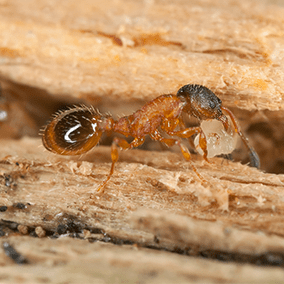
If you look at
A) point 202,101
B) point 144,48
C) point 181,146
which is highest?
point 144,48

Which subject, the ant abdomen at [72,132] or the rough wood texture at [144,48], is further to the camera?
the ant abdomen at [72,132]

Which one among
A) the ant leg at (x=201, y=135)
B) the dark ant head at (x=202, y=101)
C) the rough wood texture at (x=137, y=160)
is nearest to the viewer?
the rough wood texture at (x=137, y=160)

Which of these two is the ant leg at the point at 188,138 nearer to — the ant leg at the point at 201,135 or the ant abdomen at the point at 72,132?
the ant leg at the point at 201,135

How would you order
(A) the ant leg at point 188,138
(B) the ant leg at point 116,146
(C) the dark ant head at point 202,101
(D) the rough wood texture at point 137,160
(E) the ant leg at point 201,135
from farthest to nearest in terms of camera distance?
(A) the ant leg at point 188,138
(C) the dark ant head at point 202,101
(E) the ant leg at point 201,135
(B) the ant leg at point 116,146
(D) the rough wood texture at point 137,160

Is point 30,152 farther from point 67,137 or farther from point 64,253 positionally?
point 64,253

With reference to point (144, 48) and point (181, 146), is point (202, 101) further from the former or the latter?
point (144, 48)

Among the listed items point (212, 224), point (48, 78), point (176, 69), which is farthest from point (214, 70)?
point (48, 78)

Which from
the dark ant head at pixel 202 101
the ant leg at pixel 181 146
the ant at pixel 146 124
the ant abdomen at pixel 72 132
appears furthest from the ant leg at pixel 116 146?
the dark ant head at pixel 202 101

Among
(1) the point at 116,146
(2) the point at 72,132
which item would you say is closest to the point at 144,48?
(1) the point at 116,146
